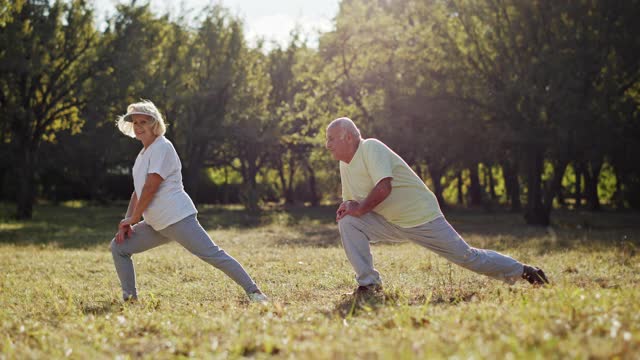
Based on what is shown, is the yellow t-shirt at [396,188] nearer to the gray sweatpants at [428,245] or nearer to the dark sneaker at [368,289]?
the gray sweatpants at [428,245]

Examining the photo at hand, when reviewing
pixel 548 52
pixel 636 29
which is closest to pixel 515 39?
pixel 548 52

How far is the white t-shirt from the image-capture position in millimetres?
6852

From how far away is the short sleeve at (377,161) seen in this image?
6770mm

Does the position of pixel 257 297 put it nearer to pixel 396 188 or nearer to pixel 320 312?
pixel 320 312

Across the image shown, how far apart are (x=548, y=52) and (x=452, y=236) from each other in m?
17.1

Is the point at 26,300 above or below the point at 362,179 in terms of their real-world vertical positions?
below

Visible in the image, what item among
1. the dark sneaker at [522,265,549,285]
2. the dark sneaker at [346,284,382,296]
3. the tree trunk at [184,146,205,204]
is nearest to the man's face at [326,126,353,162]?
the dark sneaker at [346,284,382,296]

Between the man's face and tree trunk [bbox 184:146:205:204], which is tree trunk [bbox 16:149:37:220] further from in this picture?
the man's face

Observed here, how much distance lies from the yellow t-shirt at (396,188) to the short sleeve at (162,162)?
1987mm

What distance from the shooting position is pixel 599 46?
861 inches

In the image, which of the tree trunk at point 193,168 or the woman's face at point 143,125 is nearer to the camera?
the woman's face at point 143,125

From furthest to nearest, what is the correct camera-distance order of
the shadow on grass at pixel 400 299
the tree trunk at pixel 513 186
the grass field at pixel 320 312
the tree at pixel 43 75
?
the tree trunk at pixel 513 186
the tree at pixel 43 75
the shadow on grass at pixel 400 299
the grass field at pixel 320 312

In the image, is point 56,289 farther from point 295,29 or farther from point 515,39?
point 295,29

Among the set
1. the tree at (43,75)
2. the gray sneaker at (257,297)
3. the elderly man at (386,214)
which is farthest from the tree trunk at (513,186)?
the gray sneaker at (257,297)
